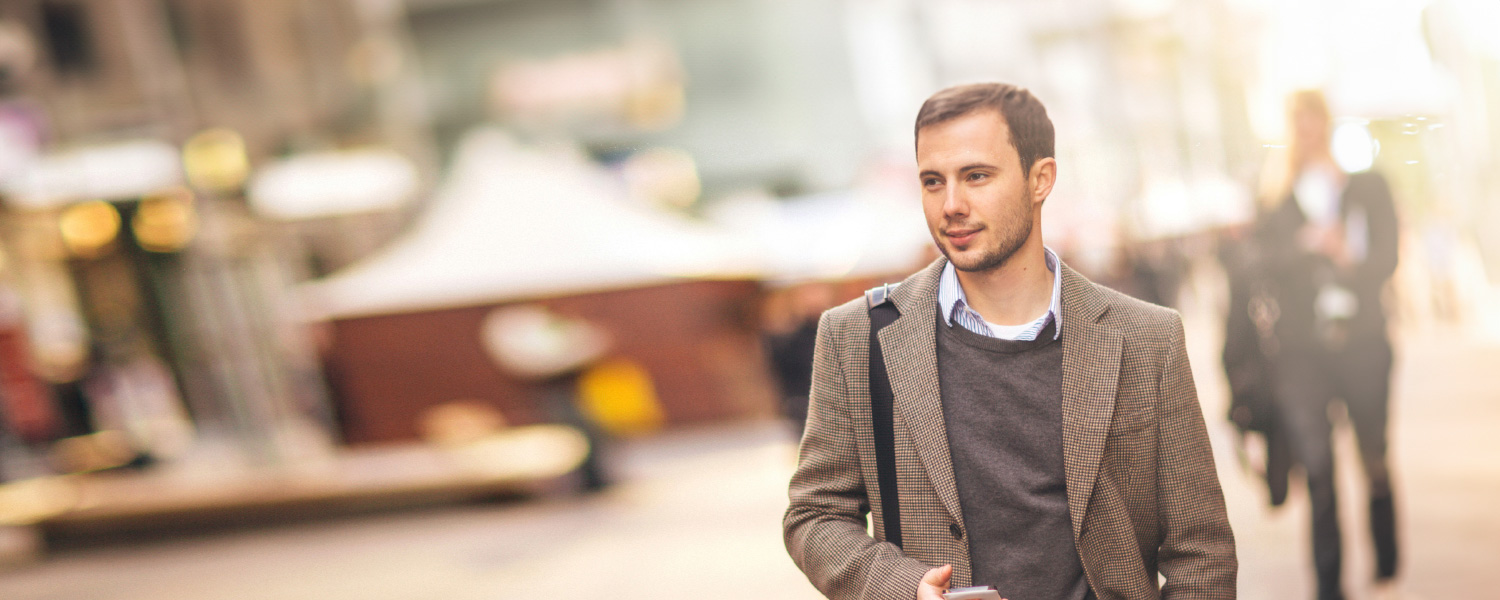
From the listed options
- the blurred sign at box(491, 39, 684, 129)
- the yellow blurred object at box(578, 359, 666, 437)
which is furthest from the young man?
the blurred sign at box(491, 39, 684, 129)

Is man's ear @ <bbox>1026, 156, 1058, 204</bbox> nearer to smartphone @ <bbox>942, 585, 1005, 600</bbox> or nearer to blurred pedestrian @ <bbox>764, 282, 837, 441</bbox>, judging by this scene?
smartphone @ <bbox>942, 585, 1005, 600</bbox>

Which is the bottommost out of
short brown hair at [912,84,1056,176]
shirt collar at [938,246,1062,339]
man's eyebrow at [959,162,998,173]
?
shirt collar at [938,246,1062,339]

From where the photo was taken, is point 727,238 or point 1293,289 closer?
point 1293,289

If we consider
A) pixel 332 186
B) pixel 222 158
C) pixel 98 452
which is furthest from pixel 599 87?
pixel 98 452

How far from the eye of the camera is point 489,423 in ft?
41.8

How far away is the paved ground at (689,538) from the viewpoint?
4.17 meters

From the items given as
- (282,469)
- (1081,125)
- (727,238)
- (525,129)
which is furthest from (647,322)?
(525,129)

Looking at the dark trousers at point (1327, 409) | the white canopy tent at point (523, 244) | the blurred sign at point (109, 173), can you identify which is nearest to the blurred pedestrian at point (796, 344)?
the dark trousers at point (1327, 409)

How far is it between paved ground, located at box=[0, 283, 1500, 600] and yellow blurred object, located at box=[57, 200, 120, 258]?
10.6m

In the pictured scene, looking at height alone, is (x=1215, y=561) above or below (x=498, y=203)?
below

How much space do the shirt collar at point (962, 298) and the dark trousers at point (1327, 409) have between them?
2.49 meters

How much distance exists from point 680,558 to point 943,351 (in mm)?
4962

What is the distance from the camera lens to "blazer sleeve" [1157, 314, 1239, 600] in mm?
1589

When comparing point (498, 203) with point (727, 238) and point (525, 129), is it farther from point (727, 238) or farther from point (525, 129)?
point (525, 129)
